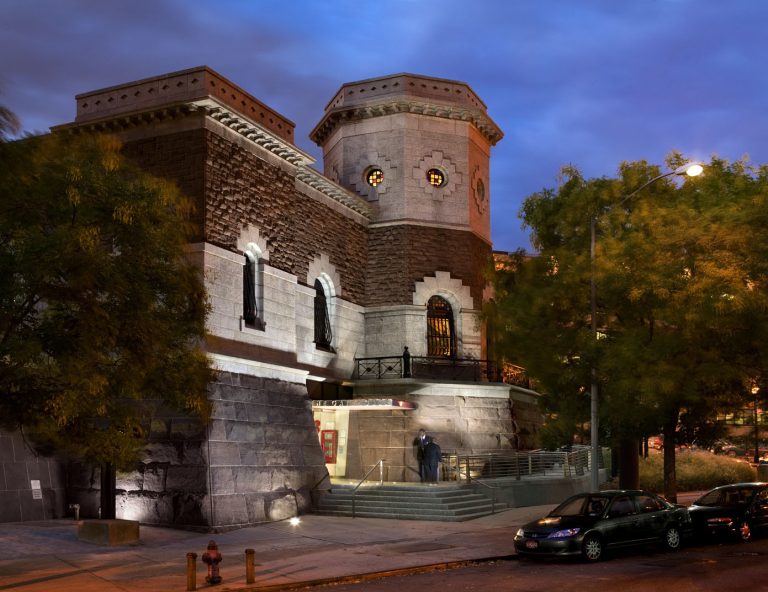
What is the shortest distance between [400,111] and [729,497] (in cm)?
1785

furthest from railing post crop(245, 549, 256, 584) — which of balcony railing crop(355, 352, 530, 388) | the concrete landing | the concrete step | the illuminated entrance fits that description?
balcony railing crop(355, 352, 530, 388)

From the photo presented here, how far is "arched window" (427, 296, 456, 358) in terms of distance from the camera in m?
31.1

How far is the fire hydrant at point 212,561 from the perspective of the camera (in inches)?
519

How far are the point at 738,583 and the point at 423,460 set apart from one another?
589 inches

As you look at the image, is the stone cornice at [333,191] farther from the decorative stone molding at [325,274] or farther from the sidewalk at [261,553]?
the sidewalk at [261,553]

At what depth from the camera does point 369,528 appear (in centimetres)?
2122

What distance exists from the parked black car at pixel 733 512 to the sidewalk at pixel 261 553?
4.32m

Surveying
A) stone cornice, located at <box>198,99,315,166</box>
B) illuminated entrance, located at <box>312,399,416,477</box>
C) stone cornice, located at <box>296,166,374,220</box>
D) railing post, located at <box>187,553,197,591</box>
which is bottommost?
railing post, located at <box>187,553,197,591</box>

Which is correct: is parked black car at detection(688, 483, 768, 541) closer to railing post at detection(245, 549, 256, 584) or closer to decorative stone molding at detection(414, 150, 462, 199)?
railing post at detection(245, 549, 256, 584)

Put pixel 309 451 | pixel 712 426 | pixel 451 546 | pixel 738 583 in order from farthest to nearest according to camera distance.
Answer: pixel 309 451
pixel 712 426
pixel 451 546
pixel 738 583

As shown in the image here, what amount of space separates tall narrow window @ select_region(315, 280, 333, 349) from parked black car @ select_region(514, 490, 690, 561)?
12803 mm

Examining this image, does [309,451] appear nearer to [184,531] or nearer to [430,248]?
[184,531]

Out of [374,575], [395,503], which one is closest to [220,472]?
[395,503]

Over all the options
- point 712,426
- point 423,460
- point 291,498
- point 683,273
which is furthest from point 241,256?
point 712,426
